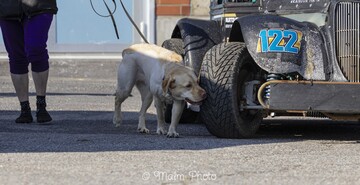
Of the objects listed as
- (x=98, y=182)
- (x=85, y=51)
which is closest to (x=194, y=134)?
(x=98, y=182)

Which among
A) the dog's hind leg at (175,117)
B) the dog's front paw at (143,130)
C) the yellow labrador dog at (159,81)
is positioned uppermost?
the yellow labrador dog at (159,81)

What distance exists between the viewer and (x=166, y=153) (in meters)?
7.73

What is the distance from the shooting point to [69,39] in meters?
17.3

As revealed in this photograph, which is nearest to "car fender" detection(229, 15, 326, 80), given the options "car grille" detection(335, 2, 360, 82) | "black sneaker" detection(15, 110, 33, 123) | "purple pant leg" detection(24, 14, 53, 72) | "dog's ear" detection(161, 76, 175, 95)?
"car grille" detection(335, 2, 360, 82)

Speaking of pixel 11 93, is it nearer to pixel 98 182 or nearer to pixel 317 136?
pixel 317 136

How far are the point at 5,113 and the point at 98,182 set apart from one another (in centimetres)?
513

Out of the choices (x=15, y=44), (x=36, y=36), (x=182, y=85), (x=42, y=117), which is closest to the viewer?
(x=182, y=85)

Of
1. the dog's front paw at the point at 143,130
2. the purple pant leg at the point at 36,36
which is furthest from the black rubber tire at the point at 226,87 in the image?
the purple pant leg at the point at 36,36

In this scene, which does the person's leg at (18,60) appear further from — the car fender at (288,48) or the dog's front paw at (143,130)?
the car fender at (288,48)

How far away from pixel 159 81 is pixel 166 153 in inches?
63.2

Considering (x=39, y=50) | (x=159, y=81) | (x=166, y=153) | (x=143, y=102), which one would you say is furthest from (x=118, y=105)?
(x=166, y=153)

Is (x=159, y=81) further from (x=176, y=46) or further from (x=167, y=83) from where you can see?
(x=176, y=46)

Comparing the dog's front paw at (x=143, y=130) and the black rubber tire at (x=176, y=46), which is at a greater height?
the black rubber tire at (x=176, y=46)

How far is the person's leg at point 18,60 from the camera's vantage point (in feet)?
33.9
